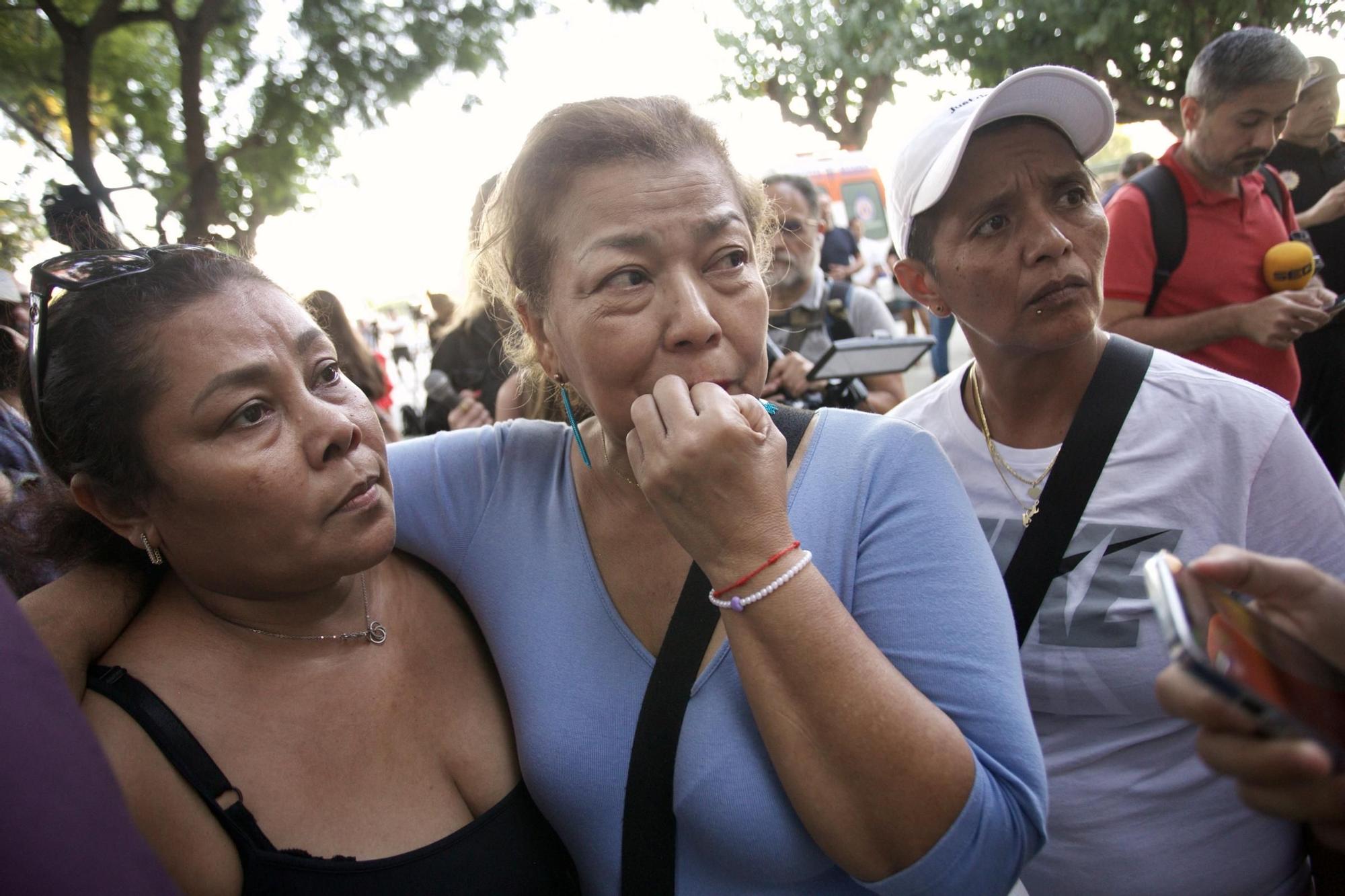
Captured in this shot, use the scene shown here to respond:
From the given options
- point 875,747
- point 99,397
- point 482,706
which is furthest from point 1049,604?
point 99,397

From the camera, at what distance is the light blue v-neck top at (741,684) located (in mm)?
1231

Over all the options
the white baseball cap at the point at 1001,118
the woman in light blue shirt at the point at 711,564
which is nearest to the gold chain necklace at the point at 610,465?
the woman in light blue shirt at the point at 711,564

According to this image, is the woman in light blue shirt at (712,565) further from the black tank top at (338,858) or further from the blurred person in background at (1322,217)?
the blurred person in background at (1322,217)

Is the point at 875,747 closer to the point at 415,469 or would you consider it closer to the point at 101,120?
the point at 415,469

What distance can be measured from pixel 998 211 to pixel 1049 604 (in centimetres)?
91

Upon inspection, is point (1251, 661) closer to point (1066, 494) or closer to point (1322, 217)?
point (1066, 494)

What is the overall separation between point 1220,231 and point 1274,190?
0.66 metres

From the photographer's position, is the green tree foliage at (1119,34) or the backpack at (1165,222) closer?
the backpack at (1165,222)

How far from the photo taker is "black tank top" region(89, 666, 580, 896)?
1.38 m

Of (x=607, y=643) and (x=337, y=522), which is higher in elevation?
(x=337, y=522)

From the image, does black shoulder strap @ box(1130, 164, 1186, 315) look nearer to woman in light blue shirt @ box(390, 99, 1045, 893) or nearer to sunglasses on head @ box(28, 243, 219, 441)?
woman in light blue shirt @ box(390, 99, 1045, 893)

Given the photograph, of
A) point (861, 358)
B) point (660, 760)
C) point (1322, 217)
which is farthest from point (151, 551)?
point (1322, 217)

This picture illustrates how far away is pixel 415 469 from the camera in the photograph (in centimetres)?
187

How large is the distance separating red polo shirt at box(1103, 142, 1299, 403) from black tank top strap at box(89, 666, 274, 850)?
311 centimetres
